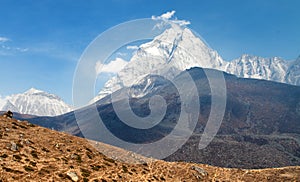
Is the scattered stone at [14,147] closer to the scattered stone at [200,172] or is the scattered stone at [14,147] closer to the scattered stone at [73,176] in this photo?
the scattered stone at [73,176]

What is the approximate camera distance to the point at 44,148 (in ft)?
136

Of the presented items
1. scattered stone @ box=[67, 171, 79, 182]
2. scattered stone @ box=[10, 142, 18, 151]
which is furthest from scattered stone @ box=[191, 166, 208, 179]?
scattered stone @ box=[10, 142, 18, 151]

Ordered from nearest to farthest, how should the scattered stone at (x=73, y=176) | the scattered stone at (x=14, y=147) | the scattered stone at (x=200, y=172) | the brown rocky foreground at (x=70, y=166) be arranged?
the brown rocky foreground at (x=70, y=166), the scattered stone at (x=73, y=176), the scattered stone at (x=14, y=147), the scattered stone at (x=200, y=172)

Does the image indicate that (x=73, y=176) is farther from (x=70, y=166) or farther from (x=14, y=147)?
(x=14, y=147)

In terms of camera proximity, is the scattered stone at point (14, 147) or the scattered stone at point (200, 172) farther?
the scattered stone at point (200, 172)

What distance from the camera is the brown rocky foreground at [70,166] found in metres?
33.5

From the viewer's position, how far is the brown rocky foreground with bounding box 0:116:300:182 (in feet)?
110

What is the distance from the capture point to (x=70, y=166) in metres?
37.3

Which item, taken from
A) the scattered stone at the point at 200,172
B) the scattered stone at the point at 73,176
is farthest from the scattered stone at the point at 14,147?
the scattered stone at the point at 200,172

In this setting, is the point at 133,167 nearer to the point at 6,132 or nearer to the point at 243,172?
the point at 6,132

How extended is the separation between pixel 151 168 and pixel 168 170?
3.20 metres

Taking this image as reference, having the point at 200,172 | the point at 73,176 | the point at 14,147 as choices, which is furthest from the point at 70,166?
the point at 200,172

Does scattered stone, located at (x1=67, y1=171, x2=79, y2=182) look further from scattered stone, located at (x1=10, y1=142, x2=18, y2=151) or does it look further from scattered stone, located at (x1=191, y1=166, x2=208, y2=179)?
scattered stone, located at (x1=191, y1=166, x2=208, y2=179)

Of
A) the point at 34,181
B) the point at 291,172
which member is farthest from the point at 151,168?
the point at 291,172
